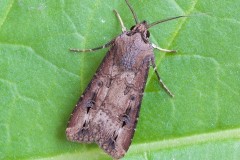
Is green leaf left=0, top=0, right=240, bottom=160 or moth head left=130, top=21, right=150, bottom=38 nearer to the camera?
green leaf left=0, top=0, right=240, bottom=160

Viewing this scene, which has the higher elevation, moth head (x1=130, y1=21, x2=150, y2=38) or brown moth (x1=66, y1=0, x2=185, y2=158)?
moth head (x1=130, y1=21, x2=150, y2=38)

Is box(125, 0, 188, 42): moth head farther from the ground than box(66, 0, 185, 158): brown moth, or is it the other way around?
box(125, 0, 188, 42): moth head

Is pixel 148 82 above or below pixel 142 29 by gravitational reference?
below

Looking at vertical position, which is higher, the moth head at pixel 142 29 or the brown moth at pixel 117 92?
the moth head at pixel 142 29

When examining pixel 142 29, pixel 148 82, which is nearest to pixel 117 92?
pixel 148 82

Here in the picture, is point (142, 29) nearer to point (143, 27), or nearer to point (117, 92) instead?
point (143, 27)

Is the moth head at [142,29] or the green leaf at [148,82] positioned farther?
the moth head at [142,29]
